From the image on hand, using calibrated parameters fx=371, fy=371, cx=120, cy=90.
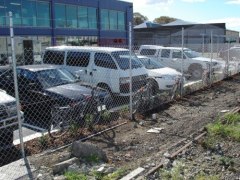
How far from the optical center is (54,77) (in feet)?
34.5

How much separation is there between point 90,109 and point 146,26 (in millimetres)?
65128

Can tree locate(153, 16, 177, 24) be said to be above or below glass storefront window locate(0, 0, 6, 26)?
above

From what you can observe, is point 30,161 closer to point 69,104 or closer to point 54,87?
point 69,104

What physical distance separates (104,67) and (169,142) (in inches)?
204

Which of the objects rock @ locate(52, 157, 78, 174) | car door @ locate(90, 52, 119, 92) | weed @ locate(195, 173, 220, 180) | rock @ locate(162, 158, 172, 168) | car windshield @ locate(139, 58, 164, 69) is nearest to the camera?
weed @ locate(195, 173, 220, 180)

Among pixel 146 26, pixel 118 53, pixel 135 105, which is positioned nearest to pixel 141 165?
pixel 135 105

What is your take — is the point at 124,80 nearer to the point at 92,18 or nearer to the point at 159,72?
the point at 159,72

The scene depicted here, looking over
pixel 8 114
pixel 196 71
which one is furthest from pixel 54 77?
pixel 196 71

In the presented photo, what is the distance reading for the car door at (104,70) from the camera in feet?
40.0

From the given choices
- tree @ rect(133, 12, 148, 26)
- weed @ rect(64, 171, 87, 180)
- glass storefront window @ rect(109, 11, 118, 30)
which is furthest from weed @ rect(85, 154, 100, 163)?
tree @ rect(133, 12, 148, 26)

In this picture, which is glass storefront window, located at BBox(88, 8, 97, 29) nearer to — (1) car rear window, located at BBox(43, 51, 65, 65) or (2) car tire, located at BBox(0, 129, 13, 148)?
(1) car rear window, located at BBox(43, 51, 65, 65)

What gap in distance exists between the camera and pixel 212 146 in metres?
7.47

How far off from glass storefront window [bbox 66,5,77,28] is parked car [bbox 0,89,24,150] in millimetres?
32892

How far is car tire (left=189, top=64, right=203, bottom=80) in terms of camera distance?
1980 centimetres
